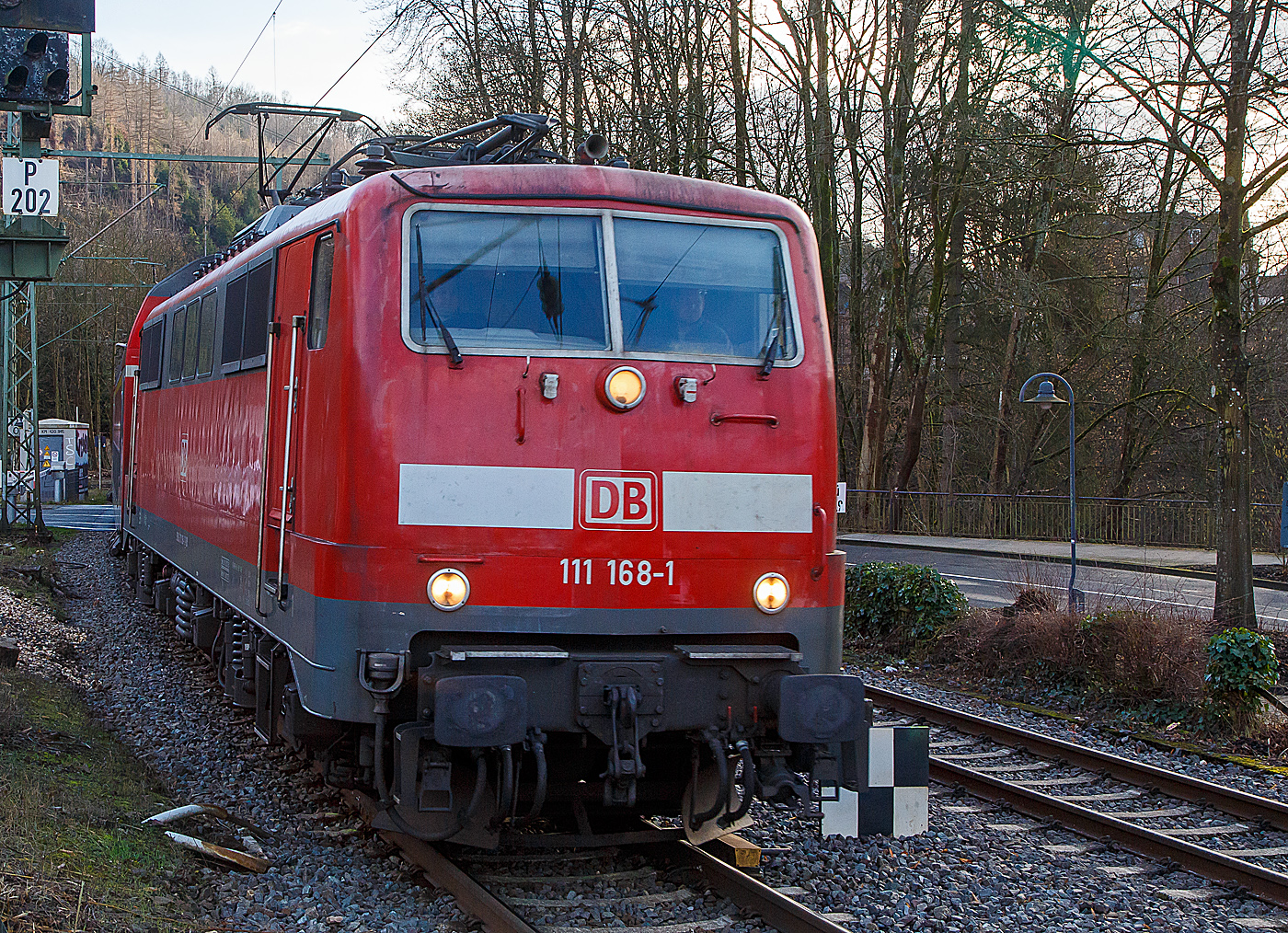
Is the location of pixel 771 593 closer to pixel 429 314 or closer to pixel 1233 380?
pixel 429 314

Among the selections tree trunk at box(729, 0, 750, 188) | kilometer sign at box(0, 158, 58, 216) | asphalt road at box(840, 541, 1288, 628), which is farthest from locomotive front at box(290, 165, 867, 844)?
tree trunk at box(729, 0, 750, 188)

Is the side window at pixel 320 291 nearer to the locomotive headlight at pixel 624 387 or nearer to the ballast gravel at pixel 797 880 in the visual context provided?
the locomotive headlight at pixel 624 387

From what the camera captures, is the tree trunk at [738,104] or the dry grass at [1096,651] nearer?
the dry grass at [1096,651]

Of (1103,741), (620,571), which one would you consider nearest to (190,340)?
(620,571)

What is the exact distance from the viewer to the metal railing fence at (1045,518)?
22891 millimetres

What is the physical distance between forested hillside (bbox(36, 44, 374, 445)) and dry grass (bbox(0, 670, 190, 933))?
711 cm

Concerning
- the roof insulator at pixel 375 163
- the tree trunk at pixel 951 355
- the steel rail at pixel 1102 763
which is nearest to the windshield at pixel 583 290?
the roof insulator at pixel 375 163

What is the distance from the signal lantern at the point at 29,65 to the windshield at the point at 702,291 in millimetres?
4741

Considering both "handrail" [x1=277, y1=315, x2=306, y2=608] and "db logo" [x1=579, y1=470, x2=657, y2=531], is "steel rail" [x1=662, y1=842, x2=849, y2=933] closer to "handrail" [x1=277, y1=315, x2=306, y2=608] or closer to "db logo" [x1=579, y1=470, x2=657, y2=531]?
"db logo" [x1=579, y1=470, x2=657, y2=531]

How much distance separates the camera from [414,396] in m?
5.61

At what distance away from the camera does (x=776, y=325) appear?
622cm

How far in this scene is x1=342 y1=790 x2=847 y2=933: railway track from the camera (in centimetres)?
531

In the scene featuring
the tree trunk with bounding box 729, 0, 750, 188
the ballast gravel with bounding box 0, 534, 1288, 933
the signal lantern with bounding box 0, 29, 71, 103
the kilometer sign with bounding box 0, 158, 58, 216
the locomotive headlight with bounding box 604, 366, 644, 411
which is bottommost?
the ballast gravel with bounding box 0, 534, 1288, 933

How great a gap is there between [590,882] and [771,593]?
1557 millimetres
